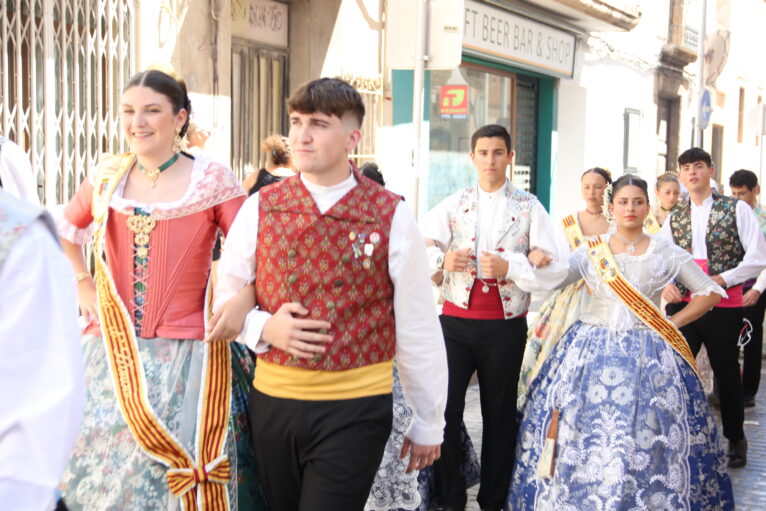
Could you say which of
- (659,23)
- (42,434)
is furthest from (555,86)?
(42,434)

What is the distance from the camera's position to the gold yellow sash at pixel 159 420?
11.0 feet

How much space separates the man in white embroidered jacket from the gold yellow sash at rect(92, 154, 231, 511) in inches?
71.5

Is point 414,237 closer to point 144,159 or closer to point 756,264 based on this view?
point 144,159

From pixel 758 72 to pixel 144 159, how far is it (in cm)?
3068

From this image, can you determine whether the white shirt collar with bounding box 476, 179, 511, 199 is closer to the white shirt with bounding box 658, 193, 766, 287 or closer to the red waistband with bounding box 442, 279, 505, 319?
the red waistband with bounding box 442, 279, 505, 319

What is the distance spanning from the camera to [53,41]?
7.30 m

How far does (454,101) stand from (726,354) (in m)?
3.97

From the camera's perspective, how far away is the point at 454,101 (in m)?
9.52

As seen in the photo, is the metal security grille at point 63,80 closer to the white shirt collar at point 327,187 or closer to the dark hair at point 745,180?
the white shirt collar at point 327,187

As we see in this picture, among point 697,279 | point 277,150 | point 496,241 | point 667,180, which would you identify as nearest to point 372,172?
point 277,150

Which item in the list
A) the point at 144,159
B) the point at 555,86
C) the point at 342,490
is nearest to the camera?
the point at 342,490

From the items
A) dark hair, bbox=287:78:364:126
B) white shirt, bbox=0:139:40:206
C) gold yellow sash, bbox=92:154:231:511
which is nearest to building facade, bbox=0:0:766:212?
white shirt, bbox=0:139:40:206

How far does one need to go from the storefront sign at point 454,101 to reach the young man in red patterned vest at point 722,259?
2.63 m

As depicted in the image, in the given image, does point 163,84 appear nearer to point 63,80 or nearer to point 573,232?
point 573,232
